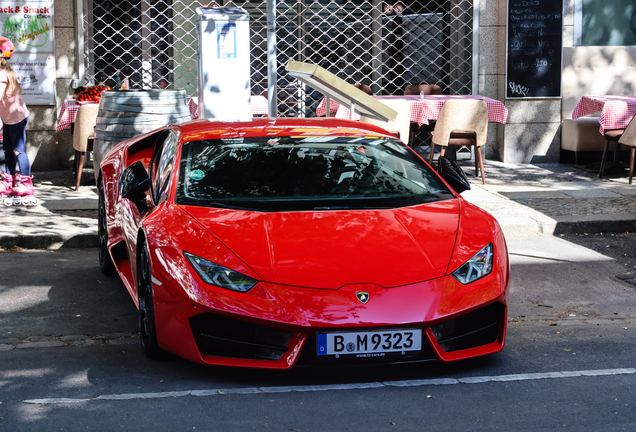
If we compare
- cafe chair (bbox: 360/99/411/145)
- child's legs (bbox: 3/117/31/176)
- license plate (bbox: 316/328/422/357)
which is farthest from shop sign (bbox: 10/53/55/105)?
license plate (bbox: 316/328/422/357)

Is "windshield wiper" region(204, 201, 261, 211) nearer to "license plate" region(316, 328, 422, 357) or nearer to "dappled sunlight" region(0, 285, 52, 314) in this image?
"license plate" region(316, 328, 422, 357)

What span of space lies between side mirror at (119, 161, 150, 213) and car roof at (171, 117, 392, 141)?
0.33 metres

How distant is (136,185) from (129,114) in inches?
130

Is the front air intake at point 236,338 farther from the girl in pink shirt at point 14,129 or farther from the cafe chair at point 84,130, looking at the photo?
the cafe chair at point 84,130

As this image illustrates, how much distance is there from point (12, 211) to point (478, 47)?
7.33 metres

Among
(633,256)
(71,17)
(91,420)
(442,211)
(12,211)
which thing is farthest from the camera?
(71,17)

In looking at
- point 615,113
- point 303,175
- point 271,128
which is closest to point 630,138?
point 615,113

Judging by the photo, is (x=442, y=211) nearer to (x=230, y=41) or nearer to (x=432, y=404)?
(x=432, y=404)

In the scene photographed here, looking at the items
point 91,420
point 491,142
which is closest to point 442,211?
point 91,420

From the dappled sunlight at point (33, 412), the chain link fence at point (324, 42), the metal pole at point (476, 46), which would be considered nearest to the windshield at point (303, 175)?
the dappled sunlight at point (33, 412)

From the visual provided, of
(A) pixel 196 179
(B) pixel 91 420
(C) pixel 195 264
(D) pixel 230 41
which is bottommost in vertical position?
(B) pixel 91 420

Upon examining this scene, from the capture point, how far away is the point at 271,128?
5.14 meters

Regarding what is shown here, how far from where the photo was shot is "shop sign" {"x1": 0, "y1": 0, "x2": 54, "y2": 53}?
11.5m

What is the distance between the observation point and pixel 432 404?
12.2 feet
